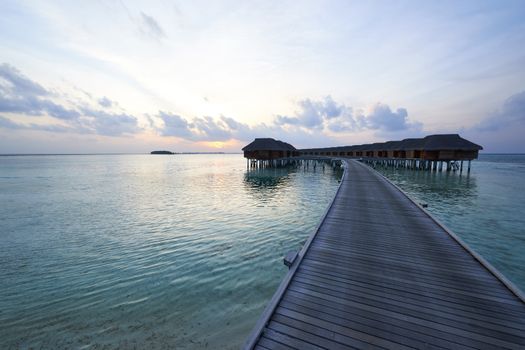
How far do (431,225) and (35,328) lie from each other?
12.4 m

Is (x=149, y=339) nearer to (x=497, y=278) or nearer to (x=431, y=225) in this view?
(x=497, y=278)

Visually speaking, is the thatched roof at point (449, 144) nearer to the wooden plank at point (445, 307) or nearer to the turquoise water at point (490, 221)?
the turquoise water at point (490, 221)

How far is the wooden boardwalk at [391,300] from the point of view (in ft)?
10.8

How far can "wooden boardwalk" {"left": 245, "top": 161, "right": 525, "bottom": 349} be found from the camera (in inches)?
129

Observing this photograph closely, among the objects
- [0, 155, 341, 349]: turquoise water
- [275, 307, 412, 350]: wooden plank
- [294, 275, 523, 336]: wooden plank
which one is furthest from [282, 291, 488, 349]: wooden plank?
[0, 155, 341, 349]: turquoise water

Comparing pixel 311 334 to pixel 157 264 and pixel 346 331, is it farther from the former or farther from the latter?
pixel 157 264

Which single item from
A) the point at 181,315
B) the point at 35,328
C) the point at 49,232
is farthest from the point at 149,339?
the point at 49,232

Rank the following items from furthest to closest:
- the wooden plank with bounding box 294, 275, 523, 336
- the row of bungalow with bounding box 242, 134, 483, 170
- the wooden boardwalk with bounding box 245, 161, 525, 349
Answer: the row of bungalow with bounding box 242, 134, 483, 170, the wooden plank with bounding box 294, 275, 523, 336, the wooden boardwalk with bounding box 245, 161, 525, 349

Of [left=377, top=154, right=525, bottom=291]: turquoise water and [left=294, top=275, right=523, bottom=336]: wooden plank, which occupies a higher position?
[left=294, top=275, right=523, bottom=336]: wooden plank

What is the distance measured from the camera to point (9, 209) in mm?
16500

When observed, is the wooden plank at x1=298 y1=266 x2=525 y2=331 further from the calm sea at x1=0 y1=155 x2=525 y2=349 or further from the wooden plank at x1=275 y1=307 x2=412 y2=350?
the calm sea at x1=0 y1=155 x2=525 y2=349

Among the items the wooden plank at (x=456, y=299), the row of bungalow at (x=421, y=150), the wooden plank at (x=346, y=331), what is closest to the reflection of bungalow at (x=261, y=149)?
the row of bungalow at (x=421, y=150)

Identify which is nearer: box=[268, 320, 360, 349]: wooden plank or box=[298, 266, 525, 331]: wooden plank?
box=[268, 320, 360, 349]: wooden plank

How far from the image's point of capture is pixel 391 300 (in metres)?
4.13
